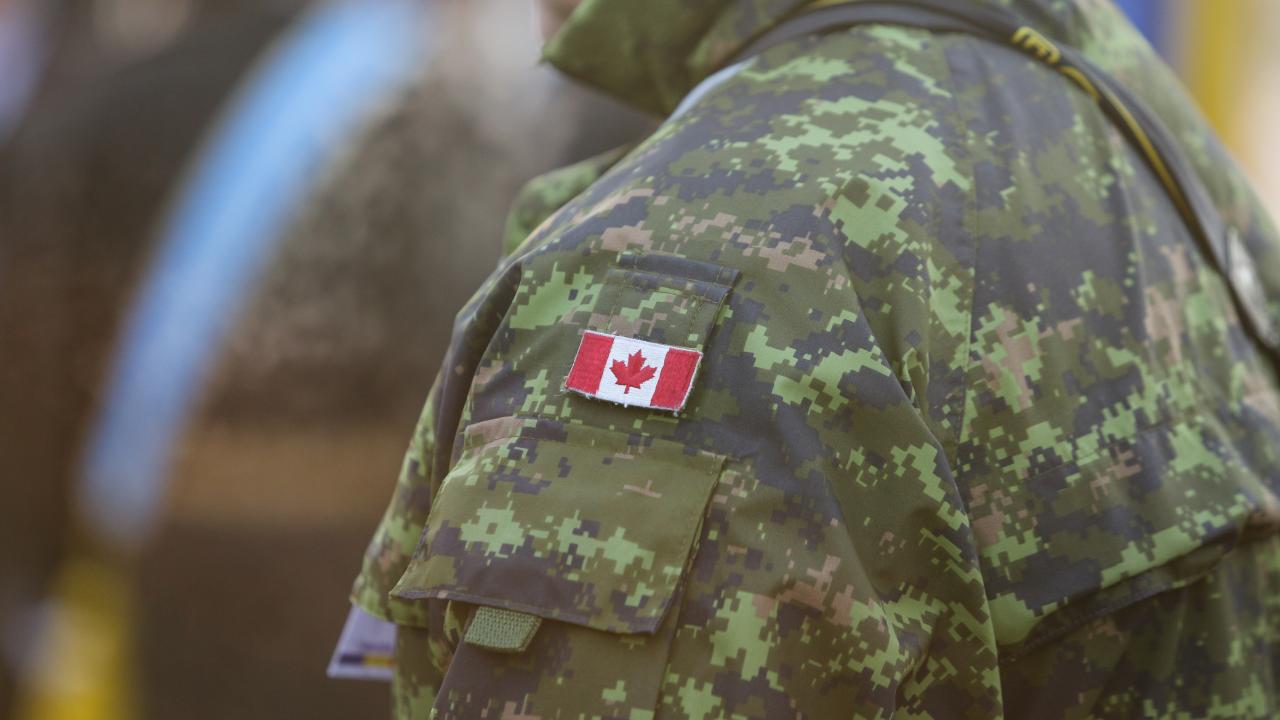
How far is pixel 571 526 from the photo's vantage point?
863 millimetres

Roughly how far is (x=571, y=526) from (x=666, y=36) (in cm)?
54

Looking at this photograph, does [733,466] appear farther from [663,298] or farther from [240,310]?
[240,310]

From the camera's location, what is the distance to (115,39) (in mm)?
2490

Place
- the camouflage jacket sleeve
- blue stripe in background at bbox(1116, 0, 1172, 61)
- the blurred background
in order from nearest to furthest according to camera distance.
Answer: the camouflage jacket sleeve < the blurred background < blue stripe in background at bbox(1116, 0, 1172, 61)

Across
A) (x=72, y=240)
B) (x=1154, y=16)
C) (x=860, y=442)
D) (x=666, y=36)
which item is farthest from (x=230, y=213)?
(x=1154, y=16)

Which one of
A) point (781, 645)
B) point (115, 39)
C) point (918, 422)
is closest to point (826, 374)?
point (918, 422)

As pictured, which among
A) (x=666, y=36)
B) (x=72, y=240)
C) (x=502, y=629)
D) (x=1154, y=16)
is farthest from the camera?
(x=1154, y=16)

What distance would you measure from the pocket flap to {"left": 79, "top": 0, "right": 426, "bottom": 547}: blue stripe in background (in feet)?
4.66

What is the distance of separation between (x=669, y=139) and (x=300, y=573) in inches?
56.9

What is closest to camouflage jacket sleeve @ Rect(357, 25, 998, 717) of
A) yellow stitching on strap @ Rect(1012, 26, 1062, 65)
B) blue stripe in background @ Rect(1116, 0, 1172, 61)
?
yellow stitching on strap @ Rect(1012, 26, 1062, 65)

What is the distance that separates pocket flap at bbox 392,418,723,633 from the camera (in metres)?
0.85

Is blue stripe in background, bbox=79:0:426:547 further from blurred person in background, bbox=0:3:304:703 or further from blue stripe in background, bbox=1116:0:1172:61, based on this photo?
blue stripe in background, bbox=1116:0:1172:61

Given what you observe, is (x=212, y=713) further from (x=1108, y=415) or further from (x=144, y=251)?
(x=1108, y=415)

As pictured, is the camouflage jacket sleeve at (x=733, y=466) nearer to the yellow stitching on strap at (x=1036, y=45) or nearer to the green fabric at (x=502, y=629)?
the green fabric at (x=502, y=629)
